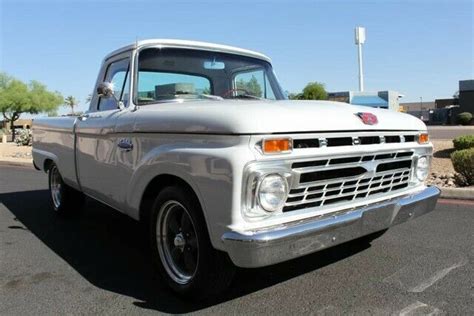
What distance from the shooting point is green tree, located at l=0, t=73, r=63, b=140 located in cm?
6128

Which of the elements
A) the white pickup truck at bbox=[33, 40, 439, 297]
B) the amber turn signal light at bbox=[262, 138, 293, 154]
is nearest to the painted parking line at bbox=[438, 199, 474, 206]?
the white pickup truck at bbox=[33, 40, 439, 297]

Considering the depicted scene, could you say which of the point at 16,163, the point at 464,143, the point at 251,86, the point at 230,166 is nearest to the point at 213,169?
the point at 230,166

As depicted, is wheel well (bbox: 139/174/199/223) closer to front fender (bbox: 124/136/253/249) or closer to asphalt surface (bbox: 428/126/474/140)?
front fender (bbox: 124/136/253/249)

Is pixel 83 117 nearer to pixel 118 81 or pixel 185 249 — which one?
pixel 118 81

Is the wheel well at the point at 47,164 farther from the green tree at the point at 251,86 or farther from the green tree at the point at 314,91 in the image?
the green tree at the point at 314,91

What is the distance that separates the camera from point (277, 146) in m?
3.11

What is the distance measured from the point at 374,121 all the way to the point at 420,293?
1307 millimetres

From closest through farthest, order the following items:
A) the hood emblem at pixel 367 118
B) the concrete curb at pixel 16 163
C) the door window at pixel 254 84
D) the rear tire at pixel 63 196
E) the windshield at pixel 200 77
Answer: the hood emblem at pixel 367 118, the windshield at pixel 200 77, the door window at pixel 254 84, the rear tire at pixel 63 196, the concrete curb at pixel 16 163

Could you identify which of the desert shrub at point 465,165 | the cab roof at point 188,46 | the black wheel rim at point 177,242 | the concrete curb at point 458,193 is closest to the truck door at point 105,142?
the cab roof at point 188,46

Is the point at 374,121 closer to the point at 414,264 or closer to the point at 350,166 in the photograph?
the point at 350,166

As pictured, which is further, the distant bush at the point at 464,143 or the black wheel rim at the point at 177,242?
the distant bush at the point at 464,143

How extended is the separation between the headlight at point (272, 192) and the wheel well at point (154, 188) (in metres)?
0.61

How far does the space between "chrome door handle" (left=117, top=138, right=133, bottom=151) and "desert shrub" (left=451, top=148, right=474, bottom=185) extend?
594 cm

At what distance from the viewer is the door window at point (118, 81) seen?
4746mm
